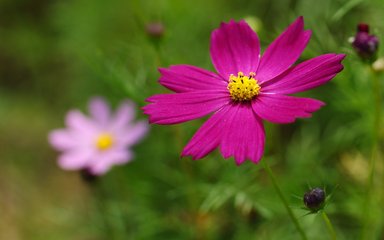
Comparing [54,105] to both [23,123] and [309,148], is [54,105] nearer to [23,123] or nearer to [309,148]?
[23,123]

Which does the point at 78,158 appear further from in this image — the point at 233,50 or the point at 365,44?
the point at 365,44

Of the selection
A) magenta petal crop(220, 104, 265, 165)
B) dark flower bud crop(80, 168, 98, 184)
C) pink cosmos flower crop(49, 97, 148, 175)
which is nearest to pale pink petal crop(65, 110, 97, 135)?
pink cosmos flower crop(49, 97, 148, 175)

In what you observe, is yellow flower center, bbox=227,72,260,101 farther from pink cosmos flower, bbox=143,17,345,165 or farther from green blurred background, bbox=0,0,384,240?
green blurred background, bbox=0,0,384,240

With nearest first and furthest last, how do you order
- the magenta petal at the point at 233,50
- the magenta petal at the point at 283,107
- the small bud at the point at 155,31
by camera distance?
1. the magenta petal at the point at 283,107
2. the magenta petal at the point at 233,50
3. the small bud at the point at 155,31

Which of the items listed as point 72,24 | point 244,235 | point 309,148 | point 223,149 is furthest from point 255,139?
point 72,24

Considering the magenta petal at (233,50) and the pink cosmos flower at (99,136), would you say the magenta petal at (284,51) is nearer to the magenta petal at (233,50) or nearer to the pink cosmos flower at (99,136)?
the magenta petal at (233,50)

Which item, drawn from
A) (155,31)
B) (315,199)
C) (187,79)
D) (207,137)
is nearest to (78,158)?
(155,31)

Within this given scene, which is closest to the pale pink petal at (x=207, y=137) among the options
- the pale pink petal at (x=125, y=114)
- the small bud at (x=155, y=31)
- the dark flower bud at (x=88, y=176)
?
the small bud at (x=155, y=31)
